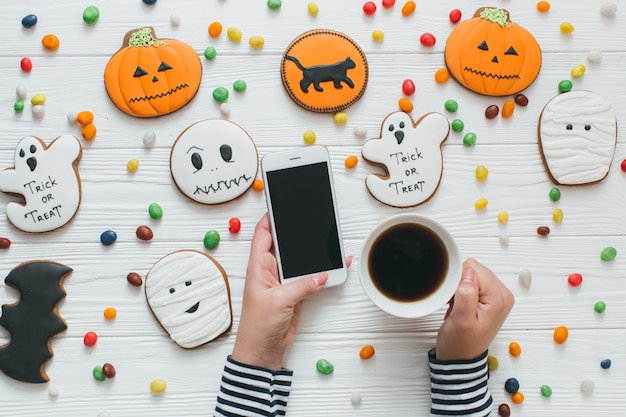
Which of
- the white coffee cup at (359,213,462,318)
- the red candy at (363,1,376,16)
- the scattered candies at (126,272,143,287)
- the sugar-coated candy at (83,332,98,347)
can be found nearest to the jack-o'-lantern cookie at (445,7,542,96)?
the red candy at (363,1,376,16)

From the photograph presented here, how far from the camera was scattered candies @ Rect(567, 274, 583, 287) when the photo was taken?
3.05 ft

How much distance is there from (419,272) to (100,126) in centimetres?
53

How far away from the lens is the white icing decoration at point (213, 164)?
0.92 meters

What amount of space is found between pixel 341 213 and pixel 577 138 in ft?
1.27

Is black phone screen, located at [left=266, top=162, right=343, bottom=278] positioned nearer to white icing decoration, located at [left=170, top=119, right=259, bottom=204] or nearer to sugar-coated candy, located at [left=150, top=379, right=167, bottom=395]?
white icing decoration, located at [left=170, top=119, right=259, bottom=204]

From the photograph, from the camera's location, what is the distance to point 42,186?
0.92 metres

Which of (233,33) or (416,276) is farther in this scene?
(233,33)

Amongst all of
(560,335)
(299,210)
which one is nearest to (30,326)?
(299,210)

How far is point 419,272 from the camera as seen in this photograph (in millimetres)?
835

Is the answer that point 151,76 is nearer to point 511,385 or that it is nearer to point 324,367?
point 324,367

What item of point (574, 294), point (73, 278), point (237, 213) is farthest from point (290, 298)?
point (574, 294)

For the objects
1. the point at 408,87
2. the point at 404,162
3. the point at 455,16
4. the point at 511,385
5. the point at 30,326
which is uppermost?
the point at 455,16

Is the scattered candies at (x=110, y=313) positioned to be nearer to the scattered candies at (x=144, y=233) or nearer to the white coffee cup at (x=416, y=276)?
the scattered candies at (x=144, y=233)

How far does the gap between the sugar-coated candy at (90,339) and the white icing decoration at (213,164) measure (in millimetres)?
255
